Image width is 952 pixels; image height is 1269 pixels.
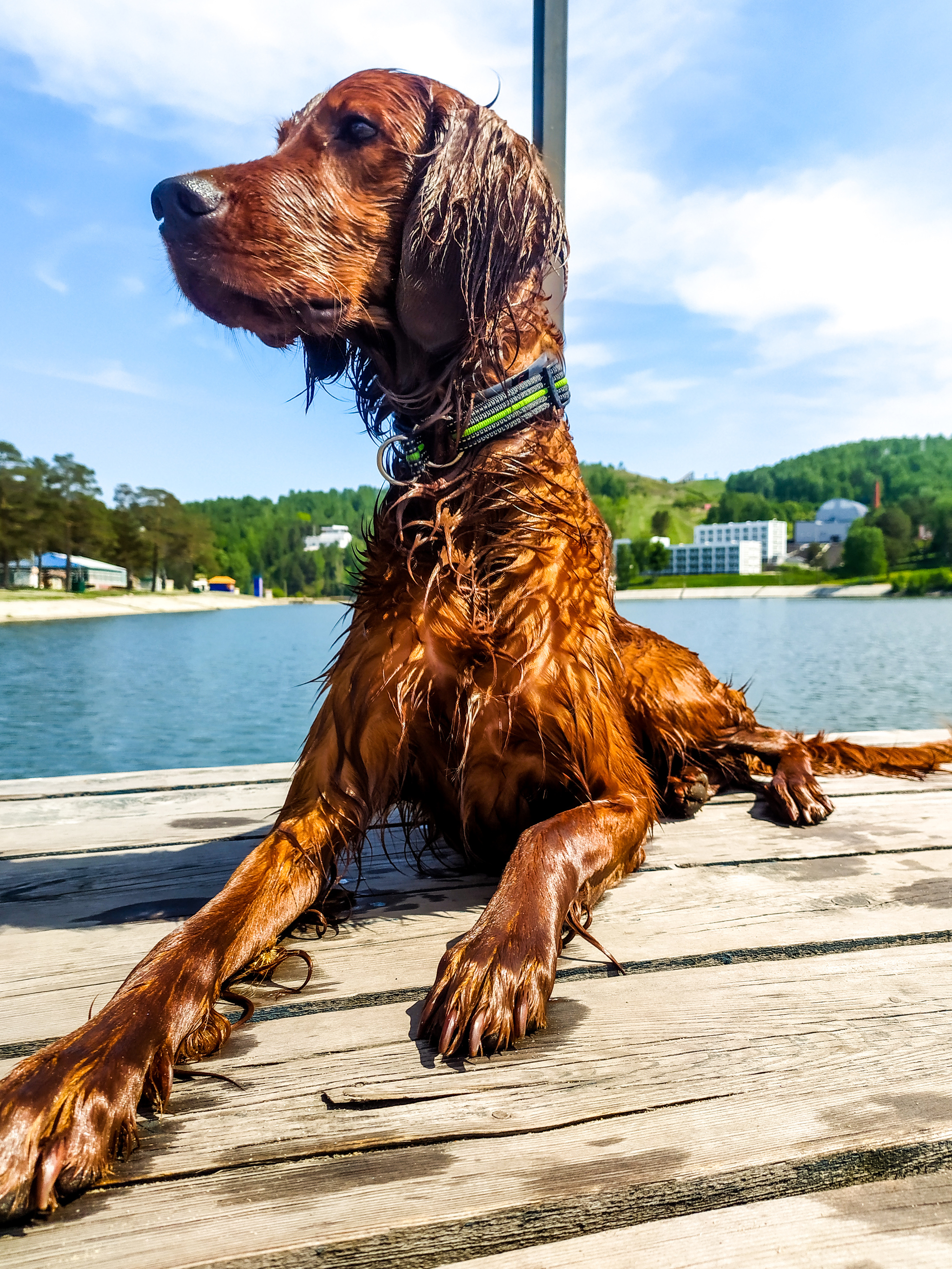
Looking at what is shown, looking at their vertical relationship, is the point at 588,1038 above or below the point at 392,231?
below

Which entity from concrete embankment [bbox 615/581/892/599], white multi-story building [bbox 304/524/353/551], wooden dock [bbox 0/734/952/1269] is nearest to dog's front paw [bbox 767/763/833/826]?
wooden dock [bbox 0/734/952/1269]

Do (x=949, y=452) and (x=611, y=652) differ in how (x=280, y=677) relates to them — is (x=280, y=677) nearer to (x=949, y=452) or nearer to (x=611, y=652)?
(x=611, y=652)

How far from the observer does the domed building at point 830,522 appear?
301 feet

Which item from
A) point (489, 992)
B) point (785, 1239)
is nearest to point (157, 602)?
point (489, 992)

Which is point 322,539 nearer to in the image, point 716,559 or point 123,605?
point 123,605

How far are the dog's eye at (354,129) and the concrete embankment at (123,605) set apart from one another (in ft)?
43.1

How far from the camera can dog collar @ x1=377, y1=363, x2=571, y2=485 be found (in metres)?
1.80

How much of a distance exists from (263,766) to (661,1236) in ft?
9.45

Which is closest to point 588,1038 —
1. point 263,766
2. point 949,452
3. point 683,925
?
point 683,925

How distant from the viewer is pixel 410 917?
175cm

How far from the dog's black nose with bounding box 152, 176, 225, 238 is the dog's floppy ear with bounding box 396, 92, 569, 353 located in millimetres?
390

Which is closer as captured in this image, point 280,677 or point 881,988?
point 881,988

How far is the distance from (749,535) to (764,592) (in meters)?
40.5

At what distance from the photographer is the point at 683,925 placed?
166cm
